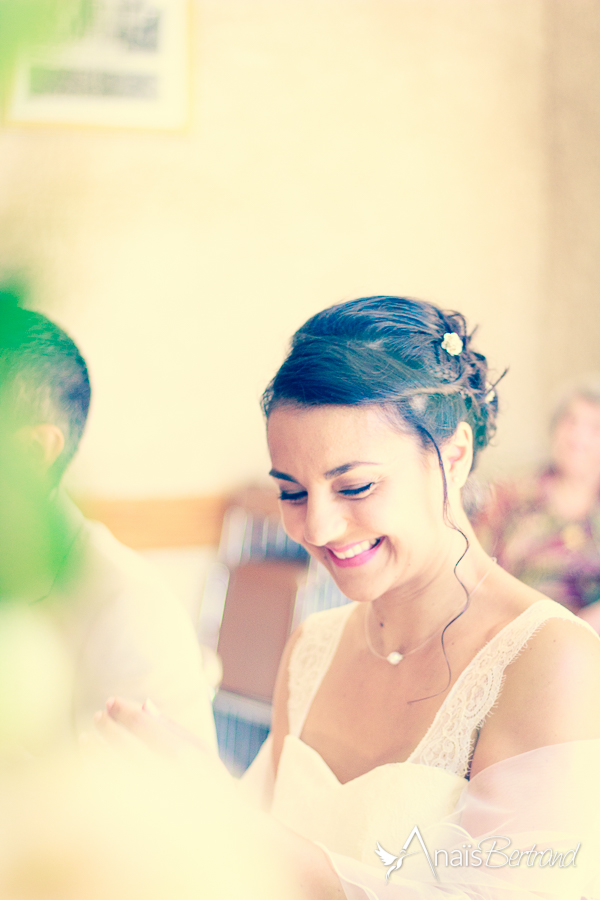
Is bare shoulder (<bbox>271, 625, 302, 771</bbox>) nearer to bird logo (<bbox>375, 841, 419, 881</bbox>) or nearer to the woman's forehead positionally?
bird logo (<bbox>375, 841, 419, 881</bbox>)

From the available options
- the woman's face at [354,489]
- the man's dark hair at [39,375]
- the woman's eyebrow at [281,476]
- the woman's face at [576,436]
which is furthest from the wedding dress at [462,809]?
the woman's face at [576,436]

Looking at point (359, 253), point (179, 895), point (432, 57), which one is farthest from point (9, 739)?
point (432, 57)

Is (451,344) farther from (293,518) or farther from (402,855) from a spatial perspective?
(402,855)

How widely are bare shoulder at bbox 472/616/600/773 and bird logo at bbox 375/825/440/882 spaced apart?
3.1 inches

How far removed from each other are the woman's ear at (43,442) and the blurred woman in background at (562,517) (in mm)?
845

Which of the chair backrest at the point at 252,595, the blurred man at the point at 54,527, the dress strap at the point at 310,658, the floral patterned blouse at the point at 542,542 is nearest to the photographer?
the blurred man at the point at 54,527

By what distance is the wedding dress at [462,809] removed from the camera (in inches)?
20.5

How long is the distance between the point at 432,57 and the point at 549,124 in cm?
18

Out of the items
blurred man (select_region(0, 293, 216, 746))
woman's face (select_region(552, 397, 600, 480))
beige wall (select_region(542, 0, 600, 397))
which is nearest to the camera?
blurred man (select_region(0, 293, 216, 746))

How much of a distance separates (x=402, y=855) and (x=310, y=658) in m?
0.33

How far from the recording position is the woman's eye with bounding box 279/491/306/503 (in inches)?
24.3

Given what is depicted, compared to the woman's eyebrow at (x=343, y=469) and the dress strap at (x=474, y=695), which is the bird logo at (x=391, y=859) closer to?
the dress strap at (x=474, y=695)

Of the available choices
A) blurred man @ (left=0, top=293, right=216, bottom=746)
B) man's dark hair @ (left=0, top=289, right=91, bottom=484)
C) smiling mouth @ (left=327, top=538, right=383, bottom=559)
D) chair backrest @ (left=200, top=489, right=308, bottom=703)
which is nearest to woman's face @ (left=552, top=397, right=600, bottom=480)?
chair backrest @ (left=200, top=489, right=308, bottom=703)

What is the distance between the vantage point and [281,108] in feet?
3.29
